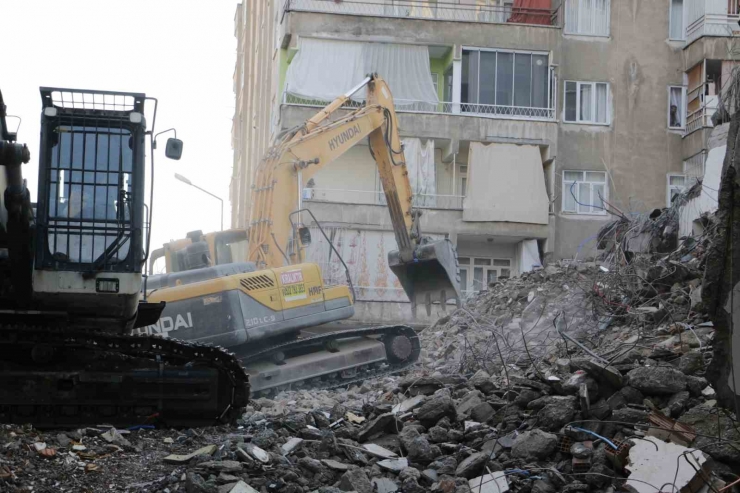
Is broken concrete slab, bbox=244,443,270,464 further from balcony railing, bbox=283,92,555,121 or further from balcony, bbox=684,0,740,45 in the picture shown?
balcony, bbox=684,0,740,45

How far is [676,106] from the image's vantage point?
106 ft

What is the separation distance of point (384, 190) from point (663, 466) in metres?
10.7

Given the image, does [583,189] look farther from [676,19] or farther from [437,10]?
[437,10]

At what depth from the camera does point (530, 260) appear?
30.8m

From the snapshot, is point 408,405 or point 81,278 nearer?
point 81,278

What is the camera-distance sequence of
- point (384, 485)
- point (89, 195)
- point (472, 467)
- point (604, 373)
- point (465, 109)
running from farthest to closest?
1. point (465, 109)
2. point (604, 373)
3. point (89, 195)
4. point (472, 467)
5. point (384, 485)

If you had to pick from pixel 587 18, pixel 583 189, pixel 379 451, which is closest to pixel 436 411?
pixel 379 451

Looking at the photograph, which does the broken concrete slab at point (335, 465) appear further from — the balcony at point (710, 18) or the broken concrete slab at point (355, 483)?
the balcony at point (710, 18)

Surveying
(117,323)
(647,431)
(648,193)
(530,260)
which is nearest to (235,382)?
(117,323)

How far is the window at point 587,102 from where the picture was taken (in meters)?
32.0

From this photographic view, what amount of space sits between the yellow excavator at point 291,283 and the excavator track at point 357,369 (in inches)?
0.7

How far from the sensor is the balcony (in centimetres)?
3138

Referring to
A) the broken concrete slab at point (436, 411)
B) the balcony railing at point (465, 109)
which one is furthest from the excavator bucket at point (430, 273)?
the balcony railing at point (465, 109)

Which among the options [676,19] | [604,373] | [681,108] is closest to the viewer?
[604,373]
